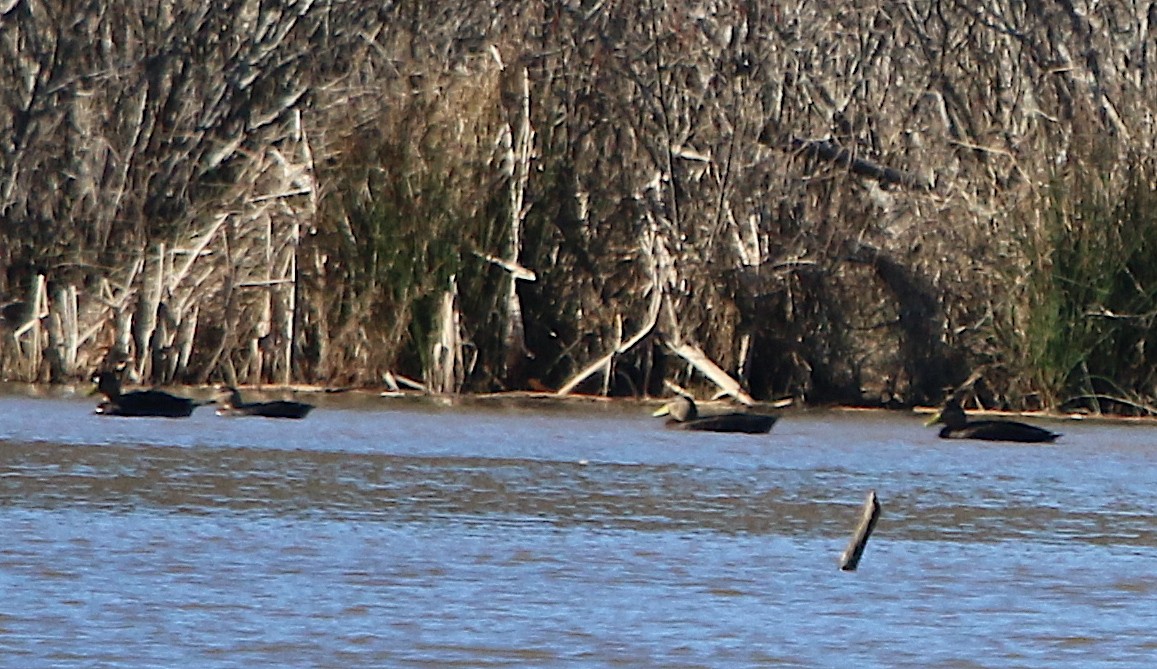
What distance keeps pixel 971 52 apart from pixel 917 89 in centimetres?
54

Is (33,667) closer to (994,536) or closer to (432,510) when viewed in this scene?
(432,510)

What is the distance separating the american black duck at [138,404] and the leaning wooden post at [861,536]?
7.08m

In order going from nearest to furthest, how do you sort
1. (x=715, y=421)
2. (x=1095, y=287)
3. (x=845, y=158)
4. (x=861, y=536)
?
1. (x=861, y=536)
2. (x=715, y=421)
3. (x=1095, y=287)
4. (x=845, y=158)

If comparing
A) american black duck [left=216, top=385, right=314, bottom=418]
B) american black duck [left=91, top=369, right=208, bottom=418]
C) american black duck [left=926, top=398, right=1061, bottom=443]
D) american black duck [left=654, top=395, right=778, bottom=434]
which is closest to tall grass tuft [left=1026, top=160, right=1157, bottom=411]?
american black duck [left=926, top=398, right=1061, bottom=443]

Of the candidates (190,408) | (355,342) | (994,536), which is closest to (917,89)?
(355,342)

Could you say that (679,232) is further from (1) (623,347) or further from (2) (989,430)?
(2) (989,430)

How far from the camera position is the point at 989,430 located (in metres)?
16.5

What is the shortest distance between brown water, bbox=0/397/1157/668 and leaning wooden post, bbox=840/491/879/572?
0.35 ft

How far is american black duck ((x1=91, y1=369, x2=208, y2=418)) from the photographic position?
54.9 feet

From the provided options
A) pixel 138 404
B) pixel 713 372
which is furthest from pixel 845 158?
pixel 138 404

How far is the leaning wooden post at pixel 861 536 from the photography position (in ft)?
33.6

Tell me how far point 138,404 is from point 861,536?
744 centimetres

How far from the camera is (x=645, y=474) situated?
14281 millimetres

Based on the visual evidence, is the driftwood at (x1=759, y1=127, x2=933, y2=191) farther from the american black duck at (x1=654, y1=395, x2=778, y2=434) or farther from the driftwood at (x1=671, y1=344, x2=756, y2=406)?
the american black duck at (x1=654, y1=395, x2=778, y2=434)
